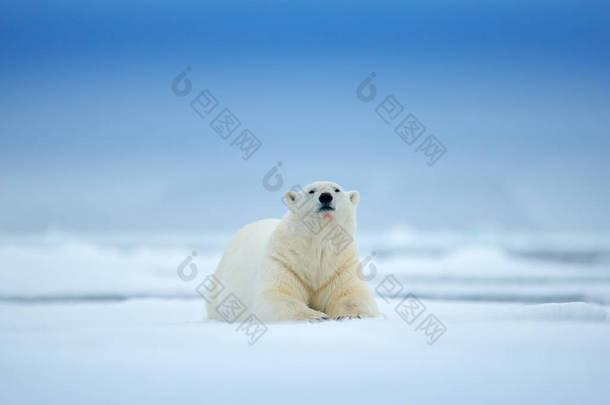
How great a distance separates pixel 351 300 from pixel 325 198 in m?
0.74

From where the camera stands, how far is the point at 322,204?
401 cm

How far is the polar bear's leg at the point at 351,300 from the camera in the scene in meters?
3.89

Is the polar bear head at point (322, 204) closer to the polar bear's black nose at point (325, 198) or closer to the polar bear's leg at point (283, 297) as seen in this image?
the polar bear's black nose at point (325, 198)

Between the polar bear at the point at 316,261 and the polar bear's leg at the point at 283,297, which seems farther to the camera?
the polar bear at the point at 316,261

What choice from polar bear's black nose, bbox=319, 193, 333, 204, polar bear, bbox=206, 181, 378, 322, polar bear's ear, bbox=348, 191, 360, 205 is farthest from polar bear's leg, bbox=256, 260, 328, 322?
polar bear's ear, bbox=348, 191, 360, 205

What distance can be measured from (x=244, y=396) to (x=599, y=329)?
2.05 metres

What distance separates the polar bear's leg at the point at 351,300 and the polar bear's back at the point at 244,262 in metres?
0.62

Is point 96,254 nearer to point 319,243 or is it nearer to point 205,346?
point 319,243

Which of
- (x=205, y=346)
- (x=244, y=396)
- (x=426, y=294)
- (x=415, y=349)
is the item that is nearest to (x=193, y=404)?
(x=244, y=396)

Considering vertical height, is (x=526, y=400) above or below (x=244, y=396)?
below

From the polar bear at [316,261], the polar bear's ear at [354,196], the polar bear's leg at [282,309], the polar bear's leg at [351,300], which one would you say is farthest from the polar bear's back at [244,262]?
the polar bear's ear at [354,196]

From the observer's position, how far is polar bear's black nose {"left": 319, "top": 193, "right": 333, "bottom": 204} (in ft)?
13.2

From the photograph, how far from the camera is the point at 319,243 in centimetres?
407

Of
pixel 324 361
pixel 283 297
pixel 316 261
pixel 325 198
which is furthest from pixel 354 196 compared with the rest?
pixel 324 361
